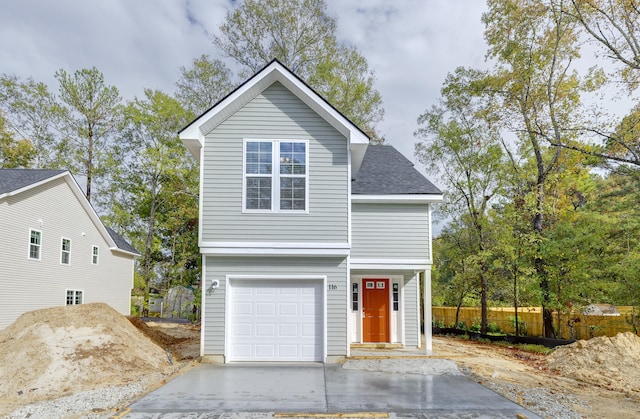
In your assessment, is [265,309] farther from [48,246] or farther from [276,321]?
[48,246]

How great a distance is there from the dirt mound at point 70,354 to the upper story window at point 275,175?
4867mm

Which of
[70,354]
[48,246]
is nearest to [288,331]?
[70,354]

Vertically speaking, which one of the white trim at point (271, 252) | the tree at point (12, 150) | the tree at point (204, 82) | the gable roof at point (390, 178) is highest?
the tree at point (204, 82)

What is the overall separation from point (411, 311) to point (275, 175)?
20.4 feet

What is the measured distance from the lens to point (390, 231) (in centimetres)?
1230

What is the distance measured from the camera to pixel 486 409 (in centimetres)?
671

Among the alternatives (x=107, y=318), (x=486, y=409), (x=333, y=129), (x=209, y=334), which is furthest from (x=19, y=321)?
(x=486, y=409)

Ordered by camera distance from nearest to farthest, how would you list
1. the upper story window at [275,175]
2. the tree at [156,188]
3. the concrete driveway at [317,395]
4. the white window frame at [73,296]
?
1. the concrete driveway at [317,395]
2. the upper story window at [275,175]
3. the white window frame at [73,296]
4. the tree at [156,188]

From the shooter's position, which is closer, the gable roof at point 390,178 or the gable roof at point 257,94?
the gable roof at point 257,94

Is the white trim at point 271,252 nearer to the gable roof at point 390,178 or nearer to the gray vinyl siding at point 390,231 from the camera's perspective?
the gray vinyl siding at point 390,231

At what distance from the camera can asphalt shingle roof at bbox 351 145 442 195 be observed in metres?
12.4

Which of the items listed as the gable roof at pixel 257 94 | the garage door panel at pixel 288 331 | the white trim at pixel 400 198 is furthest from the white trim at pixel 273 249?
the gable roof at pixel 257 94

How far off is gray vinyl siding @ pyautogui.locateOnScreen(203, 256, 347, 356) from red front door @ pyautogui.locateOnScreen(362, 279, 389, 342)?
2817 mm

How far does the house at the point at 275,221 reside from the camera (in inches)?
413
